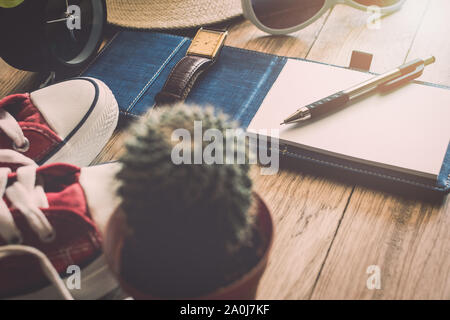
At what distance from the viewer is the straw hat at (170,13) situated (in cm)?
93

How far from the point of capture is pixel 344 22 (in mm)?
928

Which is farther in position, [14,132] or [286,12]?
[286,12]

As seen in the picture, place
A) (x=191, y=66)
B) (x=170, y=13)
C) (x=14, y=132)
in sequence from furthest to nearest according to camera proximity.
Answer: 1. (x=170, y=13)
2. (x=191, y=66)
3. (x=14, y=132)

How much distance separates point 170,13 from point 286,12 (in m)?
0.26

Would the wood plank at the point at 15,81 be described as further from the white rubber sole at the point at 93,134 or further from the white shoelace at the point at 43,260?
the white shoelace at the point at 43,260

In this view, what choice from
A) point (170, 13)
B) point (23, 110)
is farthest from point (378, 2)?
point (23, 110)

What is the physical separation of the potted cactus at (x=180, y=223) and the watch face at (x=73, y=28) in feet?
1.63

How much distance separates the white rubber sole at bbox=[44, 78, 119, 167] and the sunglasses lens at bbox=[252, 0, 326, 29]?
14.9 inches

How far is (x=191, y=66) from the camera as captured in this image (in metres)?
0.73

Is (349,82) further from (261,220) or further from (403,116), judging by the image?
(261,220)

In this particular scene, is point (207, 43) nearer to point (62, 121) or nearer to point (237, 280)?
point (62, 121)

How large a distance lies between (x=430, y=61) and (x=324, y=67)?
18 cm

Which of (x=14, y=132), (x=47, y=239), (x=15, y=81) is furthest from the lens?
(x=15, y=81)

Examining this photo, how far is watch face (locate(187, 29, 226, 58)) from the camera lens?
78 centimetres
